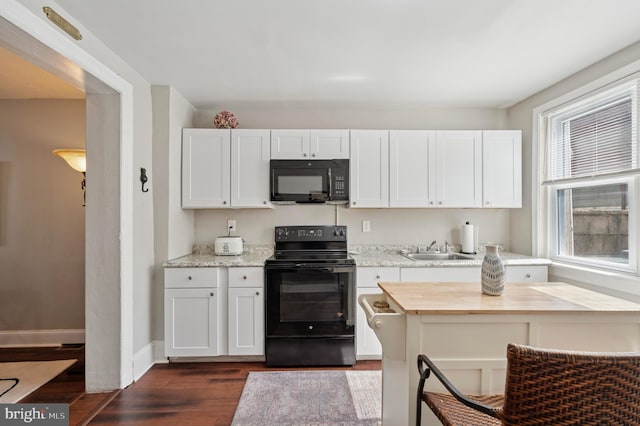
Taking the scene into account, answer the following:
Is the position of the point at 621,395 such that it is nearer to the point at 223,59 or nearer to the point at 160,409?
the point at 160,409

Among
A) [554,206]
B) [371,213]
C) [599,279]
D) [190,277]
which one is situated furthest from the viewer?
[371,213]

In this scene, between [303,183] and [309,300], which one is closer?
[309,300]

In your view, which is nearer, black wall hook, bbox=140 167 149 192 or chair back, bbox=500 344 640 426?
chair back, bbox=500 344 640 426

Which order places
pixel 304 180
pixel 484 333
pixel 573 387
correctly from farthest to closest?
pixel 304 180 < pixel 484 333 < pixel 573 387

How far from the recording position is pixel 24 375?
2.49 m

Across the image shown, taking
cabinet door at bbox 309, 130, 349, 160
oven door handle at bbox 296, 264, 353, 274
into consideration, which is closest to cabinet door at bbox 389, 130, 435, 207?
cabinet door at bbox 309, 130, 349, 160

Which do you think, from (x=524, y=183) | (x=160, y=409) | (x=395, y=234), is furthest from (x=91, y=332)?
(x=524, y=183)

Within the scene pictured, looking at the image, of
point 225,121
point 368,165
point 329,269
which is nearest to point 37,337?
point 225,121

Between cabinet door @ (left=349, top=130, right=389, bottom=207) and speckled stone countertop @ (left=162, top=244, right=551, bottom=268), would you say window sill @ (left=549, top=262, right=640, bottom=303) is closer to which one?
speckled stone countertop @ (left=162, top=244, right=551, bottom=268)

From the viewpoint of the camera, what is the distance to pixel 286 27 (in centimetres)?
193

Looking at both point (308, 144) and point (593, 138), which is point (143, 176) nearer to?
point (308, 144)

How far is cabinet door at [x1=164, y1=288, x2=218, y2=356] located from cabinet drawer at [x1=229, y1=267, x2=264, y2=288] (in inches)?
7.4

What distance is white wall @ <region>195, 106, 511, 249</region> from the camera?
11.0 feet

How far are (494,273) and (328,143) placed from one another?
6.49 ft
